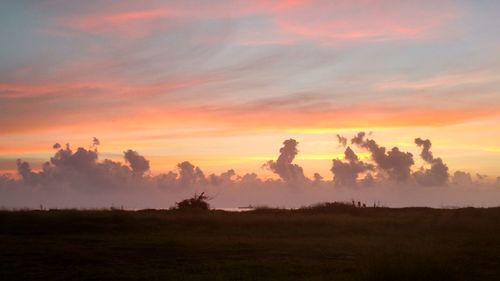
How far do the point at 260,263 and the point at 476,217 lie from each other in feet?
109

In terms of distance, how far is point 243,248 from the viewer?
98.8ft

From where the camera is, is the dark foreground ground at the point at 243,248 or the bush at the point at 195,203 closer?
the dark foreground ground at the point at 243,248

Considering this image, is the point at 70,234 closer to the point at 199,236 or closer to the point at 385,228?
the point at 199,236

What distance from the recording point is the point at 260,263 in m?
24.2

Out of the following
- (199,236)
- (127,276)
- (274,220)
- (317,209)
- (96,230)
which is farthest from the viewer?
(317,209)

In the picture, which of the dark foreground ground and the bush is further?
the bush

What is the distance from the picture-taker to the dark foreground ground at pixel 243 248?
21016mm

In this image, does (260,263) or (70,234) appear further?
(70,234)

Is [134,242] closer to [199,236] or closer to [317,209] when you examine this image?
[199,236]

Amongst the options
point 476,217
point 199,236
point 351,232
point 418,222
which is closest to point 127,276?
point 199,236

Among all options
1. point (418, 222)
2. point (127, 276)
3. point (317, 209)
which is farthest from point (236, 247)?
point (317, 209)

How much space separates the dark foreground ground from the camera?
2102 centimetres

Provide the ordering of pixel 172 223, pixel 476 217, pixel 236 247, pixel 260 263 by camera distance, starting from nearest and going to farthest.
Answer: pixel 260 263
pixel 236 247
pixel 172 223
pixel 476 217

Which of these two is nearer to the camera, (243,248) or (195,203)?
(243,248)
